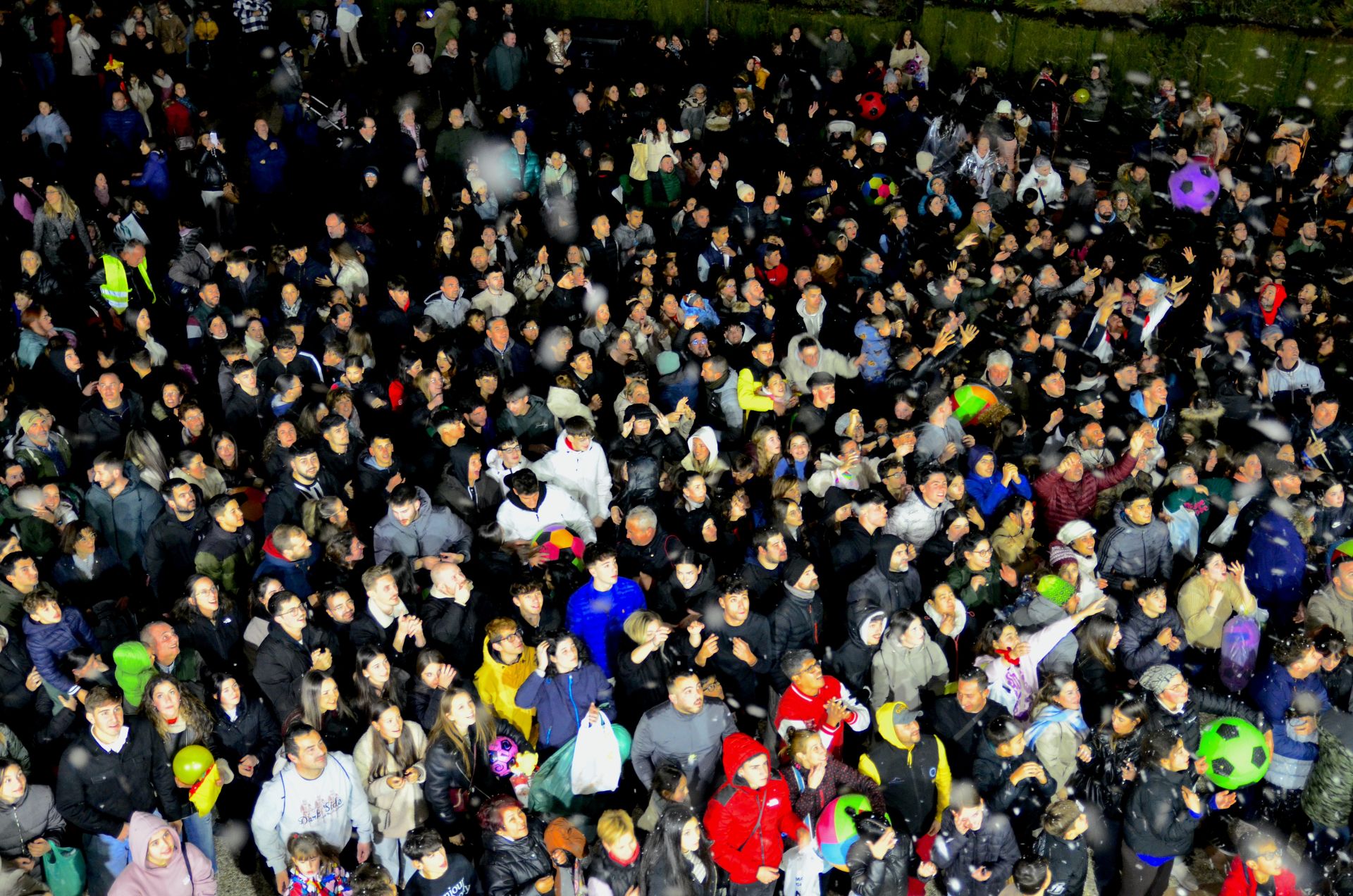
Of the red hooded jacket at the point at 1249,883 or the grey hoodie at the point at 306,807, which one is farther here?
the red hooded jacket at the point at 1249,883

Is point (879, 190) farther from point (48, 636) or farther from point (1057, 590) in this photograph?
point (48, 636)

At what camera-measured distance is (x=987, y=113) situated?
50.0 ft

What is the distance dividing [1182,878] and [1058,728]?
154 cm

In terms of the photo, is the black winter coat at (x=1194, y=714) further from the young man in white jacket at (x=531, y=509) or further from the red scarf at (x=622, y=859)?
the young man in white jacket at (x=531, y=509)

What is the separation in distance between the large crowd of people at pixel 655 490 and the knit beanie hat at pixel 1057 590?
3cm

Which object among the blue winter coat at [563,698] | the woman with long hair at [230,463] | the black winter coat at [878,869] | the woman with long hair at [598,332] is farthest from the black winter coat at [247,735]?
the woman with long hair at [598,332]

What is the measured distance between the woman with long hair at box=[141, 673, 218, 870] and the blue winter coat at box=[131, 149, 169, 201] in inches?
325

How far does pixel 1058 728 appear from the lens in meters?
6.38

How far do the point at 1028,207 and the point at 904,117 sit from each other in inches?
95.3

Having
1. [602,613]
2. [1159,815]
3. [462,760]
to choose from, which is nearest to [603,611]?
[602,613]

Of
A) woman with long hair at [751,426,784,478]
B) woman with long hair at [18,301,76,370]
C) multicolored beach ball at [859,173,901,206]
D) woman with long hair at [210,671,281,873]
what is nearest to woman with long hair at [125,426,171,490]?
woman with long hair at [18,301,76,370]

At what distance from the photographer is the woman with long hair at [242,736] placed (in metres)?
6.20

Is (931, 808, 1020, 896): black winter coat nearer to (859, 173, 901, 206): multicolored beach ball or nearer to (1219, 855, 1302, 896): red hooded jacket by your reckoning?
(1219, 855, 1302, 896): red hooded jacket

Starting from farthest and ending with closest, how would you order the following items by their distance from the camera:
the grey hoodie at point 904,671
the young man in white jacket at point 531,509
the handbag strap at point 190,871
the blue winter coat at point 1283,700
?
the young man in white jacket at point 531,509, the grey hoodie at point 904,671, the blue winter coat at point 1283,700, the handbag strap at point 190,871
